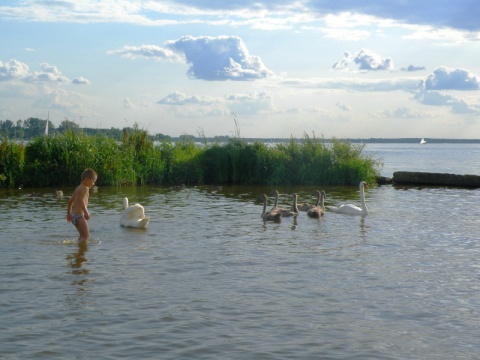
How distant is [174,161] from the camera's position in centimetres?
3131

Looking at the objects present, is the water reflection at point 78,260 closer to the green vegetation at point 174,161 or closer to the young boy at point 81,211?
the young boy at point 81,211

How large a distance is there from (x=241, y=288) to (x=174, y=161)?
69.6 ft

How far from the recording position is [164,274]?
11.4m

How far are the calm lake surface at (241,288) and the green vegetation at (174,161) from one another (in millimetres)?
9491

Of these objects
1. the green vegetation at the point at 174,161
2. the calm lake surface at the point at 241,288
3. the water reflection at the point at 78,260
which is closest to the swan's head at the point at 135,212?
the calm lake surface at the point at 241,288

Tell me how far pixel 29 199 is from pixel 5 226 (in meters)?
6.77

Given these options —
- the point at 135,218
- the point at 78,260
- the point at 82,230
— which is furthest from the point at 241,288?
the point at 135,218

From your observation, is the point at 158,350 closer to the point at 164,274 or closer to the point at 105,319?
the point at 105,319

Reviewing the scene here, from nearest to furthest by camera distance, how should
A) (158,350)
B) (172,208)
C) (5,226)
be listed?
(158,350) → (5,226) → (172,208)

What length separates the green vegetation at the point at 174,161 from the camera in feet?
92.9

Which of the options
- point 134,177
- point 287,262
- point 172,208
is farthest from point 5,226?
point 134,177

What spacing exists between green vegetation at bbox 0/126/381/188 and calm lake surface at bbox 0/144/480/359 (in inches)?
374

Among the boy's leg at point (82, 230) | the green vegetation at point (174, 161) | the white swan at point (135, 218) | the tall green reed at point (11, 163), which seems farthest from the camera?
the green vegetation at point (174, 161)

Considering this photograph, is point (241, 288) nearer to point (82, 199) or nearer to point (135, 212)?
point (82, 199)
